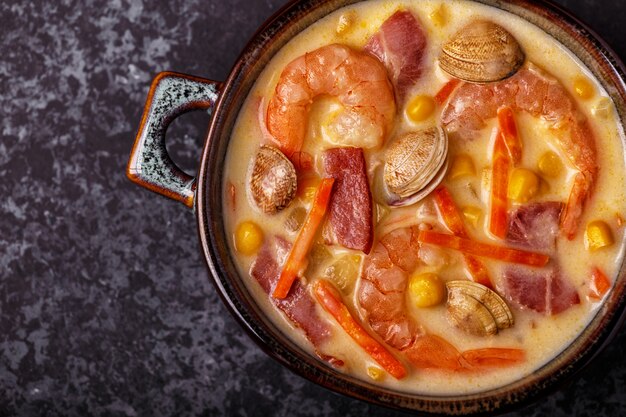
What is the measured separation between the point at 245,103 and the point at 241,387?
1.27 metres

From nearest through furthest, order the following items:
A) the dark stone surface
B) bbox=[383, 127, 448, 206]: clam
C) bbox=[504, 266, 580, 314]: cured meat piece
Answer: bbox=[383, 127, 448, 206]: clam < bbox=[504, 266, 580, 314]: cured meat piece < the dark stone surface

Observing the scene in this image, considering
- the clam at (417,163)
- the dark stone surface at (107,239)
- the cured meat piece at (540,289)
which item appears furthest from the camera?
the dark stone surface at (107,239)

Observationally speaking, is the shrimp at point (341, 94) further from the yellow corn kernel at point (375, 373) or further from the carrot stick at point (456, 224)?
the yellow corn kernel at point (375, 373)

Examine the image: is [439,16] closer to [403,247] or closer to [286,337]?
[403,247]

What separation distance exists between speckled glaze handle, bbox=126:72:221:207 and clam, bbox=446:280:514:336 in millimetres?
966

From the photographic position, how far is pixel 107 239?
334cm

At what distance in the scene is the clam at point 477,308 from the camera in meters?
2.57

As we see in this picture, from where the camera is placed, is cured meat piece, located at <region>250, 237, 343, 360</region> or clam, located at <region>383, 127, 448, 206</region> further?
cured meat piece, located at <region>250, 237, 343, 360</region>

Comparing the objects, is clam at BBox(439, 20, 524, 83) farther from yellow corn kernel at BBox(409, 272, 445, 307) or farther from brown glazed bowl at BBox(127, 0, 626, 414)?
yellow corn kernel at BBox(409, 272, 445, 307)

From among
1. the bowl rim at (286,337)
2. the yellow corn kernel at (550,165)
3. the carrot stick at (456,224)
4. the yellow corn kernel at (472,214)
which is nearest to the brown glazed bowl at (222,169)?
the bowl rim at (286,337)

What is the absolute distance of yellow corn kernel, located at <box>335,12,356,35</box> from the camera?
268 centimetres

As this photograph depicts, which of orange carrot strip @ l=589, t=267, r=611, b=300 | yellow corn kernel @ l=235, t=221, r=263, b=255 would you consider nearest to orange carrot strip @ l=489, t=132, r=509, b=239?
orange carrot strip @ l=589, t=267, r=611, b=300

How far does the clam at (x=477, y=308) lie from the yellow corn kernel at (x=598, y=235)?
355mm

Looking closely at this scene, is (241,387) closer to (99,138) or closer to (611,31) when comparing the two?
(99,138)
